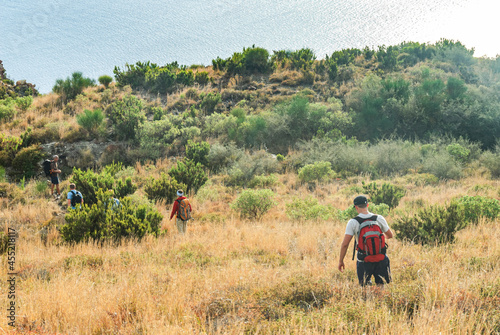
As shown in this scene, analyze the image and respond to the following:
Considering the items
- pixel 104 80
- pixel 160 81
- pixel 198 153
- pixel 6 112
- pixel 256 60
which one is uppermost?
pixel 256 60

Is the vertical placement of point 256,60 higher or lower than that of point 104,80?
higher

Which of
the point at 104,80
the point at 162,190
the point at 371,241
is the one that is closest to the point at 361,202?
the point at 371,241

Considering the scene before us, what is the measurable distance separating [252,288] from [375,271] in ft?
5.34

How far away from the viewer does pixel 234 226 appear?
922 centimetres

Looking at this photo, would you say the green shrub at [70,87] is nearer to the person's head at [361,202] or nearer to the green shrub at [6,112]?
the green shrub at [6,112]

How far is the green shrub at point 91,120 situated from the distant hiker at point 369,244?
19914 millimetres

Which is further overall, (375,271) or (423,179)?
(423,179)

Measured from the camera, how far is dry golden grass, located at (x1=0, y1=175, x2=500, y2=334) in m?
3.21

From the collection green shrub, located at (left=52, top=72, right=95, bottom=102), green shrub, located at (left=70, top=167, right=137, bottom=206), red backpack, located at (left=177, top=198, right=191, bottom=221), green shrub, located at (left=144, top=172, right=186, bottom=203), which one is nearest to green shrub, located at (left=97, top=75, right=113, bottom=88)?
green shrub, located at (left=52, top=72, right=95, bottom=102)

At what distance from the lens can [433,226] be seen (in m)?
6.83

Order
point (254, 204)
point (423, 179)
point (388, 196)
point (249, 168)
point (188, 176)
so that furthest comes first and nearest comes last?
point (249, 168) → point (423, 179) → point (188, 176) → point (388, 196) → point (254, 204)

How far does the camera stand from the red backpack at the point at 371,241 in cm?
395

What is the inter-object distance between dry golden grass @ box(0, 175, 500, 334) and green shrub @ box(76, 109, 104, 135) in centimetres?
1384

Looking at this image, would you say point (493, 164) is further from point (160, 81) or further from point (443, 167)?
point (160, 81)
